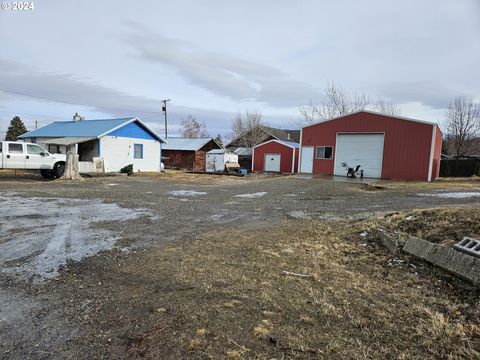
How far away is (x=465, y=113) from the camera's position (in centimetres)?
3516

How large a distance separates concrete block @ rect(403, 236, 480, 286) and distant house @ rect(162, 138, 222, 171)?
3018 centimetres

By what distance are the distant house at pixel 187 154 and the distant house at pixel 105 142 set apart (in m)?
6.91

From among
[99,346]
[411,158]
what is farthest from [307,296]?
[411,158]

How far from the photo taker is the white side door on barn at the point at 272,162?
28625 mm

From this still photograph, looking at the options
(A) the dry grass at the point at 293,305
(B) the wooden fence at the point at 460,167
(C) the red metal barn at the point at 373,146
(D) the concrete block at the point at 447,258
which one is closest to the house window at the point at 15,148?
(A) the dry grass at the point at 293,305

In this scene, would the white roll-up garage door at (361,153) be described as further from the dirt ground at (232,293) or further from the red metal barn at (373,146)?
the dirt ground at (232,293)

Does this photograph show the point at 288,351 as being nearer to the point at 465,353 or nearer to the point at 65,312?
the point at 465,353

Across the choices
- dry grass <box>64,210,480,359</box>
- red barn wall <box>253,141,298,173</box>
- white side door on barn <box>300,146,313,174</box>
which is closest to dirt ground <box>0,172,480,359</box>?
dry grass <box>64,210,480,359</box>

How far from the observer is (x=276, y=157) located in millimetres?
28672

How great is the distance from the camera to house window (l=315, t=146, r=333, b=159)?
73.3 feet

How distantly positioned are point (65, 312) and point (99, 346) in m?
0.73

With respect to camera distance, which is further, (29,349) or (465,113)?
(465,113)

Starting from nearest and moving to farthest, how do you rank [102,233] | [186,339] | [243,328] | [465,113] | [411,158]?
[186,339], [243,328], [102,233], [411,158], [465,113]

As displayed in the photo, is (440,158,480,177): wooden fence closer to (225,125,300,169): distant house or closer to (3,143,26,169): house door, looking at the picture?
(225,125,300,169): distant house
